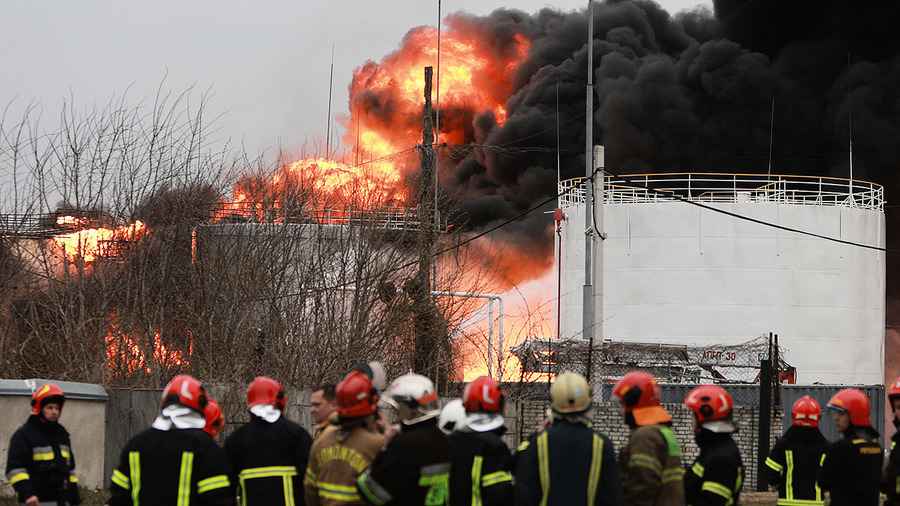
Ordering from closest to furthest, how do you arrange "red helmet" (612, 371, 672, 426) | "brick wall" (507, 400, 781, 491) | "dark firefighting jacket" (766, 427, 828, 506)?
1. "red helmet" (612, 371, 672, 426)
2. "dark firefighting jacket" (766, 427, 828, 506)
3. "brick wall" (507, 400, 781, 491)

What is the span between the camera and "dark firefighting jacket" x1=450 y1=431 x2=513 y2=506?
30.9 feet

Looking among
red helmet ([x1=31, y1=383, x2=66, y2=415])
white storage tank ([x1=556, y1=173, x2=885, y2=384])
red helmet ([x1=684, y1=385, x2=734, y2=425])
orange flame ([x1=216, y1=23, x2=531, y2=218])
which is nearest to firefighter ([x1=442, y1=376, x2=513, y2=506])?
red helmet ([x1=684, y1=385, x2=734, y2=425])

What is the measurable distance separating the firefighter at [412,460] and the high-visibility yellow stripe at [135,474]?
147 cm

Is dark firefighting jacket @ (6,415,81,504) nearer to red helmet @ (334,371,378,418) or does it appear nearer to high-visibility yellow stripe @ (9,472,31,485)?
high-visibility yellow stripe @ (9,472,31,485)

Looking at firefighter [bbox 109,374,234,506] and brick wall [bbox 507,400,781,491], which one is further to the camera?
brick wall [bbox 507,400,781,491]

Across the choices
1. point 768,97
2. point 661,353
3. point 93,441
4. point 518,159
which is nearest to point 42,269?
point 93,441

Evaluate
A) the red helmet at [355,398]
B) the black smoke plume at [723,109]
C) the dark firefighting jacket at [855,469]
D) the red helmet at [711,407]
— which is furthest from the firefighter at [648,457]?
the black smoke plume at [723,109]

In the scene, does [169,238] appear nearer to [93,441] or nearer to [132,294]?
[132,294]

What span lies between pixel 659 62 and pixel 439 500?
142 feet

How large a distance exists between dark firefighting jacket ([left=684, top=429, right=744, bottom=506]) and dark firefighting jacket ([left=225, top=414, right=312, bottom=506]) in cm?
253

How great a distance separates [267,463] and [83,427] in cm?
869

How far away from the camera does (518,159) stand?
51.6 metres

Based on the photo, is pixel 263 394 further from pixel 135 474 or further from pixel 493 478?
pixel 493 478

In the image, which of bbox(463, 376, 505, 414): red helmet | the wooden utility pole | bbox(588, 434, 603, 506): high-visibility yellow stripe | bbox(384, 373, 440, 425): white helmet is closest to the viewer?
bbox(384, 373, 440, 425): white helmet
